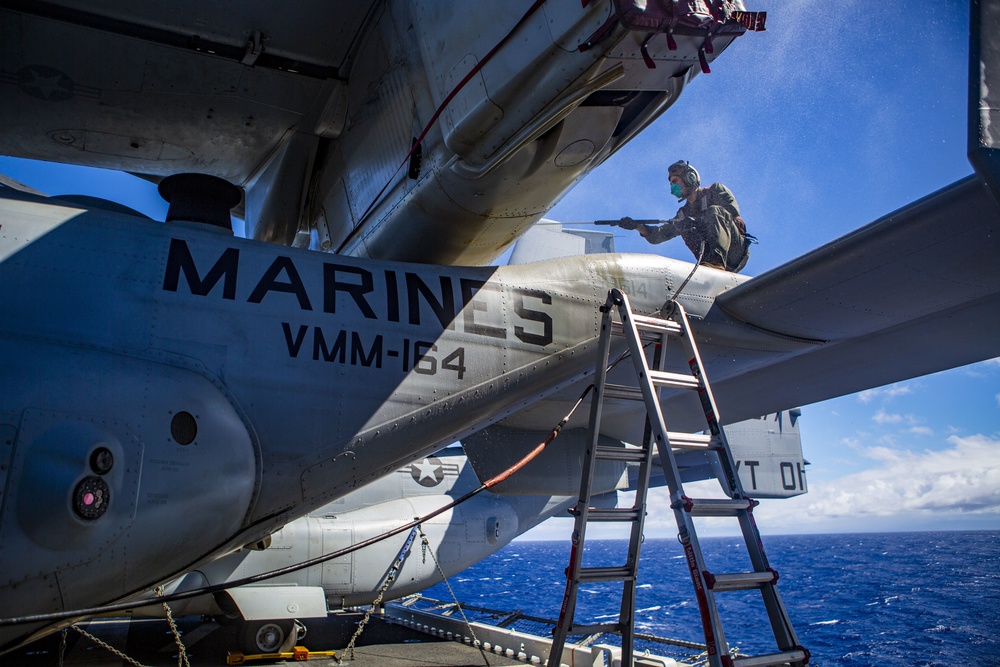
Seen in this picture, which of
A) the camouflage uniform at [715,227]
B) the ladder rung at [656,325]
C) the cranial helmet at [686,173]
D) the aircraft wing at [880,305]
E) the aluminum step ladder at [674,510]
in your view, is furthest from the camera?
the cranial helmet at [686,173]

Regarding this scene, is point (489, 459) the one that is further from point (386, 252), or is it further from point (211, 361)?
point (211, 361)

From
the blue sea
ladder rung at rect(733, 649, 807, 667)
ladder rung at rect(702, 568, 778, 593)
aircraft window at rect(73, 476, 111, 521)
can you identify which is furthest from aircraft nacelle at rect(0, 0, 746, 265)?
the blue sea

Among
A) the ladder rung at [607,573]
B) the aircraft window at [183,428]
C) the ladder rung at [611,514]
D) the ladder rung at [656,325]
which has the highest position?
the ladder rung at [656,325]

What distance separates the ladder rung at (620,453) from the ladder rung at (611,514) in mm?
344

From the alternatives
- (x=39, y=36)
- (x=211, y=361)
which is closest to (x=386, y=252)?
(x=211, y=361)

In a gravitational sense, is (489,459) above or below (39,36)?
below

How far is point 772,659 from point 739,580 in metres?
0.41

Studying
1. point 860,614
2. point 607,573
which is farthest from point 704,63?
point 860,614

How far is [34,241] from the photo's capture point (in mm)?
4117

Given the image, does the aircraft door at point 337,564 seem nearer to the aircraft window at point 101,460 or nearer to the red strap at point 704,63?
the aircraft window at point 101,460

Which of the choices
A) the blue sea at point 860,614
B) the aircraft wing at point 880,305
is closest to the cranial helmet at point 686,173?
the aircraft wing at point 880,305

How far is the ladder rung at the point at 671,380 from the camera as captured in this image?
170 inches

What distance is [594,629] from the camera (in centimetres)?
406

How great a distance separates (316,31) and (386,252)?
229cm
